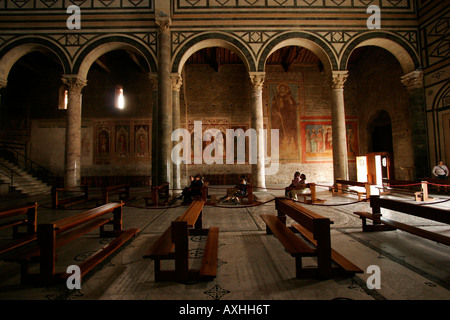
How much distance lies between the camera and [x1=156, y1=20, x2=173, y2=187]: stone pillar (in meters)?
9.32

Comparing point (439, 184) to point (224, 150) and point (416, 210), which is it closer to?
point (416, 210)

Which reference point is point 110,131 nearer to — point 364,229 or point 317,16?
point 317,16

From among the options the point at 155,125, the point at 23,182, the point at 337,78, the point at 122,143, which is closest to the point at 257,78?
the point at 337,78

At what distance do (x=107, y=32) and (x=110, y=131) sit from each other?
6541mm

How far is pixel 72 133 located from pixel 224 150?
8484 millimetres

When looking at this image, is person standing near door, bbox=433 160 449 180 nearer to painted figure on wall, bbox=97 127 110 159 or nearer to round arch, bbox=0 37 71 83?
round arch, bbox=0 37 71 83

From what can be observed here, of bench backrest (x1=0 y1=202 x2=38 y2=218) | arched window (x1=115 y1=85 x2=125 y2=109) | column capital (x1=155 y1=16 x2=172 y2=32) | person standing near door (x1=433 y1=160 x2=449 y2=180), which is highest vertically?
column capital (x1=155 y1=16 x2=172 y2=32)

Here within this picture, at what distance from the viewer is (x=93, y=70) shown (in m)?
14.8

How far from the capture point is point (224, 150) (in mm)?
14672

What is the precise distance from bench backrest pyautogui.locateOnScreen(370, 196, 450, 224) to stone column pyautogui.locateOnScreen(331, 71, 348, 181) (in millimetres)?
6330

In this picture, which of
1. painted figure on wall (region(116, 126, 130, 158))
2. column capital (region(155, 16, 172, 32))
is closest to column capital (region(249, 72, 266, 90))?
column capital (region(155, 16, 172, 32))

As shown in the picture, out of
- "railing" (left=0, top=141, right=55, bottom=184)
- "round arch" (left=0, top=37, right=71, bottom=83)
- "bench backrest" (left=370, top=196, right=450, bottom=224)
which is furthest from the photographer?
"railing" (left=0, top=141, right=55, bottom=184)
